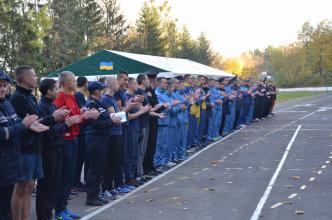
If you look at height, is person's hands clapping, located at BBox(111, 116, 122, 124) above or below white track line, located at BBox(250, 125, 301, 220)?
above

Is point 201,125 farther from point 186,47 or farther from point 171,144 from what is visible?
point 186,47

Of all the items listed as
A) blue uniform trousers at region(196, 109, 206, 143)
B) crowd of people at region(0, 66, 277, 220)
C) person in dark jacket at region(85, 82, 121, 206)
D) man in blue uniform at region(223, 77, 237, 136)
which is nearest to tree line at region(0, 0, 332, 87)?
man in blue uniform at region(223, 77, 237, 136)

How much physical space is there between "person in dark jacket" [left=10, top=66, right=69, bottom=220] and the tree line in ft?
109

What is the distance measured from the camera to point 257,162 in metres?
13.6

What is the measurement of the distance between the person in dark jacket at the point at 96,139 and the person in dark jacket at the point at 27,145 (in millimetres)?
1784

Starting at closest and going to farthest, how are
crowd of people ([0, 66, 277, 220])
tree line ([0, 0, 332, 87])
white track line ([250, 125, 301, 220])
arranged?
crowd of people ([0, 66, 277, 220]), white track line ([250, 125, 301, 220]), tree line ([0, 0, 332, 87])

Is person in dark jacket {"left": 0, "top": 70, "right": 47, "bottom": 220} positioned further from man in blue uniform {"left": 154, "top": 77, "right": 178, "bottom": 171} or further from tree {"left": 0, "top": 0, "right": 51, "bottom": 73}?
tree {"left": 0, "top": 0, "right": 51, "bottom": 73}

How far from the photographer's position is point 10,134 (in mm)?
5848

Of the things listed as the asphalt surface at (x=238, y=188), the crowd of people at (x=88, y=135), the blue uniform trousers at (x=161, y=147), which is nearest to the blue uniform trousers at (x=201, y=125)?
the crowd of people at (x=88, y=135)

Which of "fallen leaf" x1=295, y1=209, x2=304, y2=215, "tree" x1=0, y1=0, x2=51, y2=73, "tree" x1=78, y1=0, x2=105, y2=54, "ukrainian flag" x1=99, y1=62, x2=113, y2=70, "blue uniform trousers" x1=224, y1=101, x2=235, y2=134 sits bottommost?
"fallen leaf" x1=295, y1=209, x2=304, y2=215

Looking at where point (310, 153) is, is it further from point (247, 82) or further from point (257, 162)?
point (247, 82)

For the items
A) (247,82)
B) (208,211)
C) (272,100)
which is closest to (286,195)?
(208,211)

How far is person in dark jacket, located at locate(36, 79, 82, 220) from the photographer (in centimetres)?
728

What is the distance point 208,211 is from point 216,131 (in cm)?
1111
